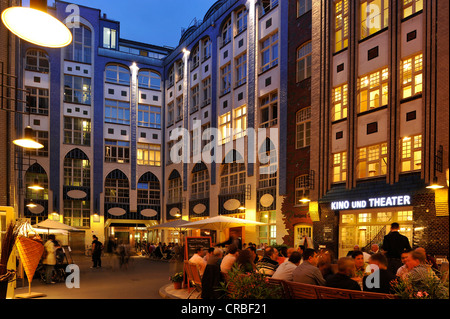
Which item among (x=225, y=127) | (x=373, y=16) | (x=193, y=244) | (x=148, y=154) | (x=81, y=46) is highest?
(x=81, y=46)

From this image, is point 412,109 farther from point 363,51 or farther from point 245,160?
point 245,160

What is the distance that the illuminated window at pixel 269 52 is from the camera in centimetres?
2461

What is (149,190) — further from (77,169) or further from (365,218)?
(365,218)

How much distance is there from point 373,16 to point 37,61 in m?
28.1

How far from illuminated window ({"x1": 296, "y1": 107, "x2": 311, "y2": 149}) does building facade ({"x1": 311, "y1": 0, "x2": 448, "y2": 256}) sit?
1.04 m

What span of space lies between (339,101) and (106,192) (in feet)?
82.3

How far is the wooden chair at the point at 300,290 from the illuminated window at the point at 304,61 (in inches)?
644

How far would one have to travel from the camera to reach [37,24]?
4.15 meters

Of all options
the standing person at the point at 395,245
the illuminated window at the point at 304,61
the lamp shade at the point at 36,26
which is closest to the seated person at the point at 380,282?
the standing person at the point at 395,245

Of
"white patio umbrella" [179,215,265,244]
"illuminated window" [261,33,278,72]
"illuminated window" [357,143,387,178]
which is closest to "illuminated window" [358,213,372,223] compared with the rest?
"illuminated window" [357,143,387,178]

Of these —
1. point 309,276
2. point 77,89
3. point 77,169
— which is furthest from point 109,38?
point 309,276

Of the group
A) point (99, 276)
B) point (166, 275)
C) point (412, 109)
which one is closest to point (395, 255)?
point (412, 109)

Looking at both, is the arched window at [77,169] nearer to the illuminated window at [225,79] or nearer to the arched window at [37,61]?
the arched window at [37,61]

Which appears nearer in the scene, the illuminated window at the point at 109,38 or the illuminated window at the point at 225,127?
the illuminated window at the point at 225,127
